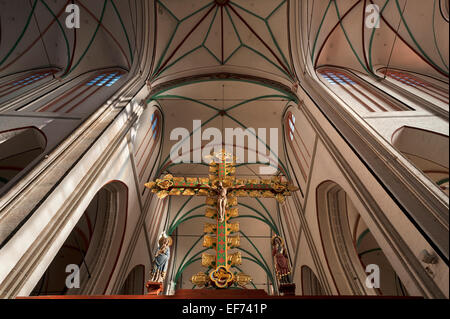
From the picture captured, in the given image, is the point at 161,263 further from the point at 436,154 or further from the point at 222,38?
the point at 222,38

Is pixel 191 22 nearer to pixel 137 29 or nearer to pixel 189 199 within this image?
pixel 137 29

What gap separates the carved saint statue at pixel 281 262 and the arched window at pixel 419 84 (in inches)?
97.6

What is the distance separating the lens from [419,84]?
196cm

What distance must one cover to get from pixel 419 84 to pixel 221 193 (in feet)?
9.20

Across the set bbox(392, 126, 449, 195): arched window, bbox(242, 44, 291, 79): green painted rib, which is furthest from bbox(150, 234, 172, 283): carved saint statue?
bbox(242, 44, 291, 79): green painted rib

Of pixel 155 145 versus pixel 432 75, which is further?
pixel 155 145

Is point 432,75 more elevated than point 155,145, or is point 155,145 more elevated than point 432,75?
point 155,145

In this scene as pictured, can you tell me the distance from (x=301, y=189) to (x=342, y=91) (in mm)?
3360

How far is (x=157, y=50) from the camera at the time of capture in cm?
962

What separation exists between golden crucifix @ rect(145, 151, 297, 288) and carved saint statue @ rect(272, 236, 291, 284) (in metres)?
0.55

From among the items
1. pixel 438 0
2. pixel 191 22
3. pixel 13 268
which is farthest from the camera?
pixel 191 22
